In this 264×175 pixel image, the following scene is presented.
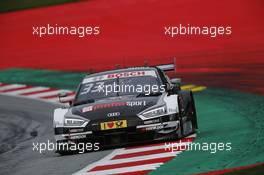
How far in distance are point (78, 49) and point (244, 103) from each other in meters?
8.95

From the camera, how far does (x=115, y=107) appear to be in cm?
1412

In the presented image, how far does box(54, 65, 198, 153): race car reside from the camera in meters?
13.9

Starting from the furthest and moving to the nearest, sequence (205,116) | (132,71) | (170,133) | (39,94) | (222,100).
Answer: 1. (39,94)
2. (222,100)
3. (205,116)
4. (132,71)
5. (170,133)

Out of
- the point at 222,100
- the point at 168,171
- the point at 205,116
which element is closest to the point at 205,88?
the point at 222,100

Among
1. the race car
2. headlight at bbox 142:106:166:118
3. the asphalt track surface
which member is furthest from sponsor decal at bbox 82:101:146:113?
the asphalt track surface

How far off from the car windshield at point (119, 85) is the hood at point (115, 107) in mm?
593

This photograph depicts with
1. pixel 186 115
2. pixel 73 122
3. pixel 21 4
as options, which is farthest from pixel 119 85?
pixel 21 4

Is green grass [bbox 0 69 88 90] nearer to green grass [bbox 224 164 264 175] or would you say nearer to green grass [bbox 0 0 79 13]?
green grass [bbox 0 0 79 13]

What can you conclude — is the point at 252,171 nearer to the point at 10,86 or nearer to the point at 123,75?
the point at 123,75

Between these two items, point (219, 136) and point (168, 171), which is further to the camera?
point (219, 136)

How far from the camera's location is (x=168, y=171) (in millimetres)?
12125

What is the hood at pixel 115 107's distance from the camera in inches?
550

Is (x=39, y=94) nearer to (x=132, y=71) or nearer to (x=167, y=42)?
(x=167, y=42)

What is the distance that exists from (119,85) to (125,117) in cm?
164
